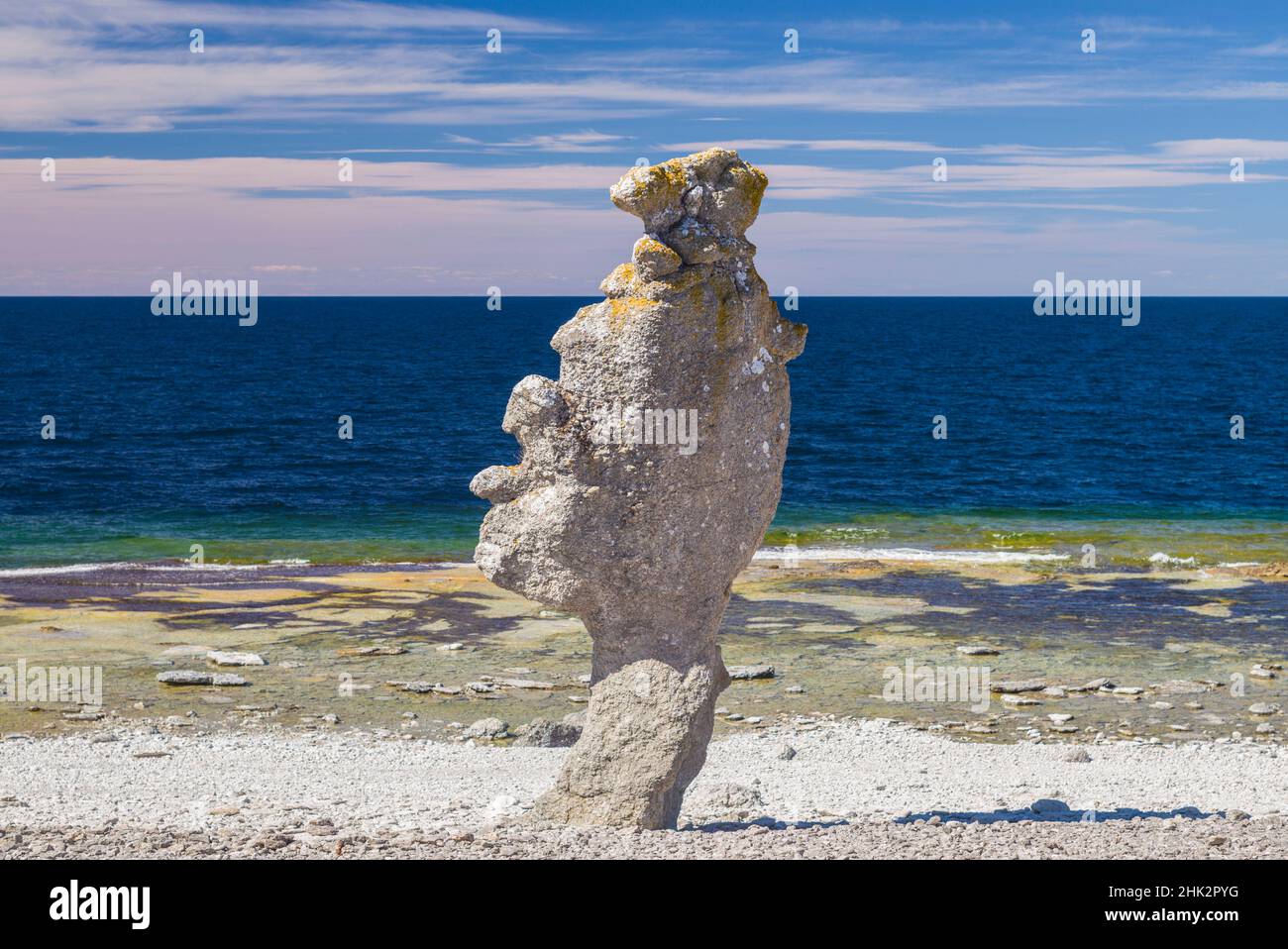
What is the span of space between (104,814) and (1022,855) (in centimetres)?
939

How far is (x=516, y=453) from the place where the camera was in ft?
226

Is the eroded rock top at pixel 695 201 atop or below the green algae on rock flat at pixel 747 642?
atop

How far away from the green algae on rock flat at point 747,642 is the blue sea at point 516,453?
16.3 feet

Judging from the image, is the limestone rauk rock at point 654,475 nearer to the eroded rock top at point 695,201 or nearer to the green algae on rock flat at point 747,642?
the eroded rock top at point 695,201

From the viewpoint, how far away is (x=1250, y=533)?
136 feet

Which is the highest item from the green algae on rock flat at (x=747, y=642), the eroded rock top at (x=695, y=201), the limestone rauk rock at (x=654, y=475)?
the eroded rock top at (x=695, y=201)

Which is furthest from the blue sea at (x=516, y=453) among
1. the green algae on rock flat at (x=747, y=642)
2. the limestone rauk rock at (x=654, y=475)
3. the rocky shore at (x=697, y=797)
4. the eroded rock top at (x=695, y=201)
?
the eroded rock top at (x=695, y=201)

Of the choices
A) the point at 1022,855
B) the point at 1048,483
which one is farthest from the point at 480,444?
the point at 1022,855

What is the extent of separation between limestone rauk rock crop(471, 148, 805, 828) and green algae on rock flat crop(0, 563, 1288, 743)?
6.77 meters

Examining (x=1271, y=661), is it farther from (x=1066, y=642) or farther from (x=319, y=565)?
(x=319, y=565)

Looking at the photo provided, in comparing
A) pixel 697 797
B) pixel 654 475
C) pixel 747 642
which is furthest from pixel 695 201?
pixel 747 642

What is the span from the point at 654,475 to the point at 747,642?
12892mm

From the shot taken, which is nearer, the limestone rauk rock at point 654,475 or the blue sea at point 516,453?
the limestone rauk rock at point 654,475

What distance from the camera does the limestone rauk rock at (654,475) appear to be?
1277cm
